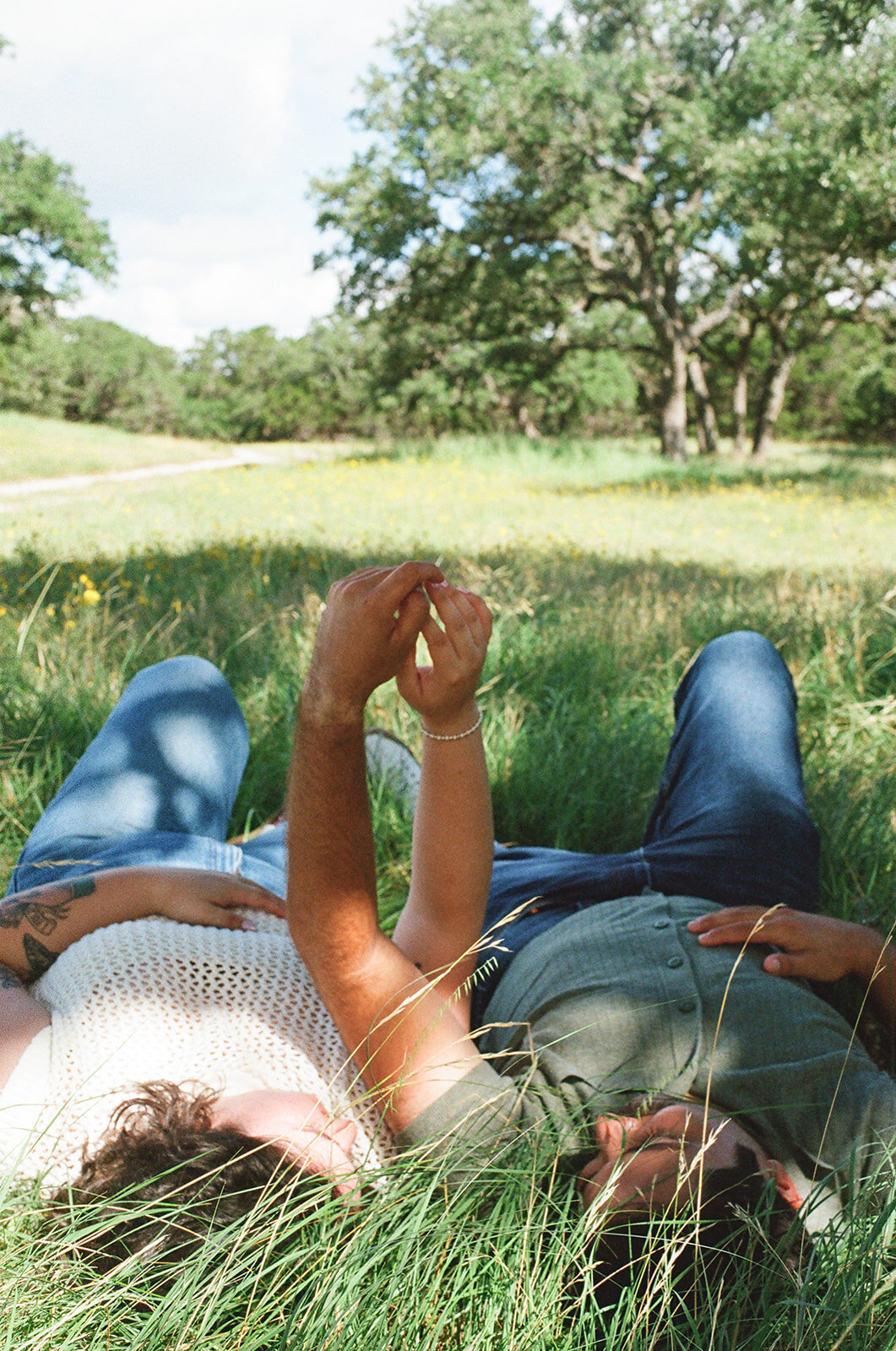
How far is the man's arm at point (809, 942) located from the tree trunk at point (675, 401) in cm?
1800

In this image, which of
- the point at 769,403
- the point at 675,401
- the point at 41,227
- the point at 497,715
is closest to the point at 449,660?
the point at 497,715

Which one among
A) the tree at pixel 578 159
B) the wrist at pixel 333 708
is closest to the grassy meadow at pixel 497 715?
the wrist at pixel 333 708

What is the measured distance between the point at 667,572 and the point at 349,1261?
5.15m

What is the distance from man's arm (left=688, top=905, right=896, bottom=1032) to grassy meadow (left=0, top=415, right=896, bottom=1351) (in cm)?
26

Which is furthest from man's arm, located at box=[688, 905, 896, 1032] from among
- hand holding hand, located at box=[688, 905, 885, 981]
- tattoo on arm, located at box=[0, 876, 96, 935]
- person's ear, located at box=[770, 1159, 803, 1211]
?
tattoo on arm, located at box=[0, 876, 96, 935]

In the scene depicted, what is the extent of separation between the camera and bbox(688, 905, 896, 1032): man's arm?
5.40 feet

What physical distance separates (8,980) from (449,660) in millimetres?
928

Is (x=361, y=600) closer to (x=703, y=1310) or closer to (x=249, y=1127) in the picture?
(x=249, y=1127)

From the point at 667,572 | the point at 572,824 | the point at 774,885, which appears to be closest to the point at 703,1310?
the point at 774,885

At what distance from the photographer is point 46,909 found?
164 centimetres

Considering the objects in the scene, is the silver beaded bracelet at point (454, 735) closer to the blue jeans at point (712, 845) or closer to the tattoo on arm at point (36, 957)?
the blue jeans at point (712, 845)

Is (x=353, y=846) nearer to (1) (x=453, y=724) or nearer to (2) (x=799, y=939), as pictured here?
(1) (x=453, y=724)

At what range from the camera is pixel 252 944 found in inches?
60.8

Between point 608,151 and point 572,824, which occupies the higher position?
point 608,151
